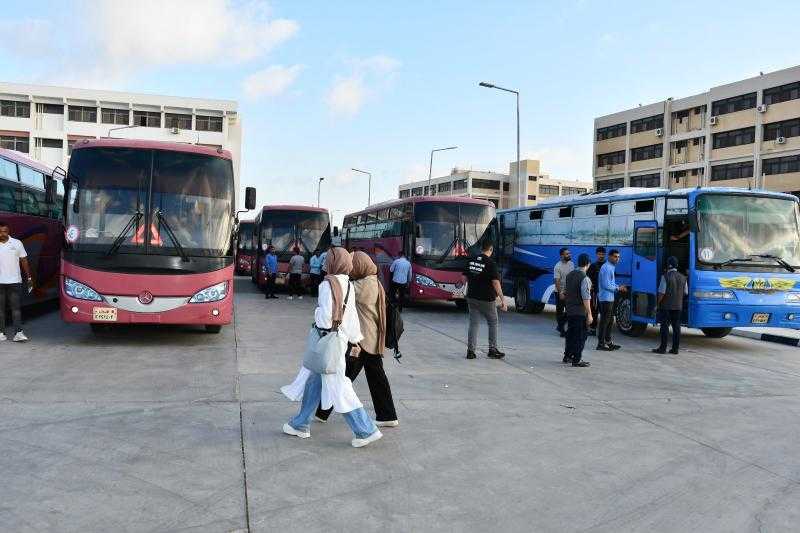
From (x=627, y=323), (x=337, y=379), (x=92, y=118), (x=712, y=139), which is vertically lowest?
(x=627, y=323)

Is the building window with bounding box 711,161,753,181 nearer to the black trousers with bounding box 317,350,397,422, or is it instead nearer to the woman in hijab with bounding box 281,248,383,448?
the black trousers with bounding box 317,350,397,422

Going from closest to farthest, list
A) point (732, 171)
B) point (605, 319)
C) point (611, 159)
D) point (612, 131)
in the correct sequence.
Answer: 1. point (605, 319)
2. point (732, 171)
3. point (611, 159)
4. point (612, 131)

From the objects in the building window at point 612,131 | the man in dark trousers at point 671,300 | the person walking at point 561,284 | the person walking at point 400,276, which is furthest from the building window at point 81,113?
the man in dark trousers at point 671,300

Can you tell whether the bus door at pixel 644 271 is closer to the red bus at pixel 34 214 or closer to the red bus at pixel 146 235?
the red bus at pixel 146 235

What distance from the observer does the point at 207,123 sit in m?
66.1

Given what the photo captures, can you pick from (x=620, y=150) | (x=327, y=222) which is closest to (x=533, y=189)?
(x=620, y=150)

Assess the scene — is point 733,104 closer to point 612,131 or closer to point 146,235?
point 612,131

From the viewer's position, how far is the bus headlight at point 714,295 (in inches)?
509

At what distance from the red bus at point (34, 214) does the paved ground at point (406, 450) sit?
4635mm

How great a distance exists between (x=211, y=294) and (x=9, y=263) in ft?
10.8

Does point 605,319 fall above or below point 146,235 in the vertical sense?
below

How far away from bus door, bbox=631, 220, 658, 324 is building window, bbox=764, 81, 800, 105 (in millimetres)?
42952

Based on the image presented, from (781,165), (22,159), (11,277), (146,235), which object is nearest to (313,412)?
(146,235)

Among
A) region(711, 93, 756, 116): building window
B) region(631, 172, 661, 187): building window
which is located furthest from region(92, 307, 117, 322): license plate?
region(631, 172, 661, 187): building window
